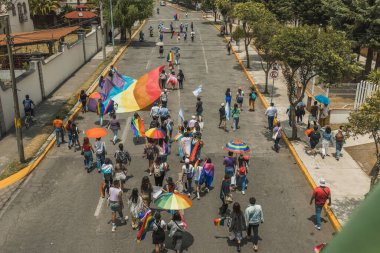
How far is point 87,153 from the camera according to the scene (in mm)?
16281

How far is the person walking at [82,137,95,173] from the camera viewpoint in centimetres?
1614

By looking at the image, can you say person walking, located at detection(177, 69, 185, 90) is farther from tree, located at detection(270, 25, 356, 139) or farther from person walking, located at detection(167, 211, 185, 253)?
person walking, located at detection(167, 211, 185, 253)

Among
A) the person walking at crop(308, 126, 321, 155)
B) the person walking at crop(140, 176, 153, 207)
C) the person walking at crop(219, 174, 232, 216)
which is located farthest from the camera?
the person walking at crop(308, 126, 321, 155)

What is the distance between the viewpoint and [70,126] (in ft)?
60.5

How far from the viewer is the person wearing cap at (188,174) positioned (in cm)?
1426

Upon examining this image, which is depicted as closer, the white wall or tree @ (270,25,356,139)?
tree @ (270,25,356,139)

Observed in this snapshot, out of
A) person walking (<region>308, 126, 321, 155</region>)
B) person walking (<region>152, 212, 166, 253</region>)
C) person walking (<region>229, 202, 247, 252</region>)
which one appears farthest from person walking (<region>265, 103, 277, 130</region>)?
person walking (<region>152, 212, 166, 253</region>)

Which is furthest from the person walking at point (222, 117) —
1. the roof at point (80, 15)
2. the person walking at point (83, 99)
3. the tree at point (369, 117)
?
the roof at point (80, 15)

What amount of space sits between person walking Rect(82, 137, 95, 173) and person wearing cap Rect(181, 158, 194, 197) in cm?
408

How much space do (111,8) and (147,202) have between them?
35364 millimetres

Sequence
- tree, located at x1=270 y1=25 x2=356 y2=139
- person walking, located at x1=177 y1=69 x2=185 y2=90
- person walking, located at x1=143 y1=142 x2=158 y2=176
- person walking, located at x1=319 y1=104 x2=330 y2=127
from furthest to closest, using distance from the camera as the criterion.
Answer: person walking, located at x1=177 y1=69 x2=185 y2=90 → person walking, located at x1=319 y1=104 x2=330 y2=127 → tree, located at x1=270 y1=25 x2=356 y2=139 → person walking, located at x1=143 y1=142 x2=158 y2=176

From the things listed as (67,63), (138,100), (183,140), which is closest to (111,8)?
(67,63)

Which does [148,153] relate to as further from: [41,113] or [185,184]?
[41,113]

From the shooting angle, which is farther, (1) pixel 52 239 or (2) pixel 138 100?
(2) pixel 138 100
